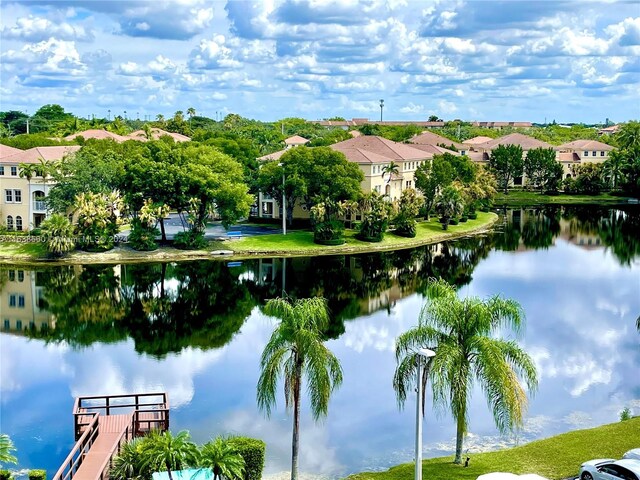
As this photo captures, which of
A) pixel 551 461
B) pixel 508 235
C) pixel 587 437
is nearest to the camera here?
pixel 551 461

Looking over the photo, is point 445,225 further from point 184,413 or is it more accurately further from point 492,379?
point 492,379

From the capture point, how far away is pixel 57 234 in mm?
67312

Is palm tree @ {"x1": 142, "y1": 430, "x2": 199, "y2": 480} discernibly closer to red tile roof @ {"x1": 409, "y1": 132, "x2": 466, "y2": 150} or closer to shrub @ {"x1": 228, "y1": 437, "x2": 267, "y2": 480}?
shrub @ {"x1": 228, "y1": 437, "x2": 267, "y2": 480}

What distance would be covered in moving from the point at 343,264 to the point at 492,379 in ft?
148

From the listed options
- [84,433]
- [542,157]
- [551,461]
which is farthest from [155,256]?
[542,157]

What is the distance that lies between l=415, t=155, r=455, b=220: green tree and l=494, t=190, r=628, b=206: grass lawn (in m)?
29.7

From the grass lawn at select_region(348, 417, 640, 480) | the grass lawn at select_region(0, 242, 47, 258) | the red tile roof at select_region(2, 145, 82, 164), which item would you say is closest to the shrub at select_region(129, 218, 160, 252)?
the grass lawn at select_region(0, 242, 47, 258)

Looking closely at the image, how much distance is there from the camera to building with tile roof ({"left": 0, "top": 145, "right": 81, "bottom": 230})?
77.2m

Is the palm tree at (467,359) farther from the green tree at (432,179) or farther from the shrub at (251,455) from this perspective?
the green tree at (432,179)

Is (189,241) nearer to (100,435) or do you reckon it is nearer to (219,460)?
(100,435)

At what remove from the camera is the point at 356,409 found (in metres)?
33.2

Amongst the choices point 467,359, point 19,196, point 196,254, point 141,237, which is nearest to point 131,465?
point 467,359

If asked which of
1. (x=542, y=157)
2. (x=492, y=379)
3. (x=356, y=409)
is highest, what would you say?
(x=542, y=157)

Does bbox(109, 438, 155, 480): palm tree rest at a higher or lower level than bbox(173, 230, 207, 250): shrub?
lower
